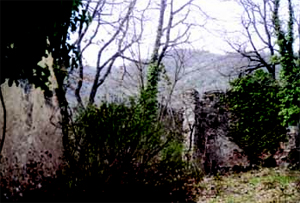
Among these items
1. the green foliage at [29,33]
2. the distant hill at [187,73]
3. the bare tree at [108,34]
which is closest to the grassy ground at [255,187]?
the distant hill at [187,73]

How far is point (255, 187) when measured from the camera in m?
4.17

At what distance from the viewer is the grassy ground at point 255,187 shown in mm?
3748

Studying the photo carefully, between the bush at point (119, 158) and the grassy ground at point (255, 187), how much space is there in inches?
21.6

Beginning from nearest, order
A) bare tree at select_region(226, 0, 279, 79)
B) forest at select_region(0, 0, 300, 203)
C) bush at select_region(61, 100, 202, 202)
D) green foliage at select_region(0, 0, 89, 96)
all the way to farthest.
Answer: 1. green foliage at select_region(0, 0, 89, 96)
2. forest at select_region(0, 0, 300, 203)
3. bush at select_region(61, 100, 202, 202)
4. bare tree at select_region(226, 0, 279, 79)

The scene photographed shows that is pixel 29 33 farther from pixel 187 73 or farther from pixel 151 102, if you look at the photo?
pixel 187 73

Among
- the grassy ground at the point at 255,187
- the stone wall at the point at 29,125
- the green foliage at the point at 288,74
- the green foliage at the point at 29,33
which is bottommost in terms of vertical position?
the grassy ground at the point at 255,187

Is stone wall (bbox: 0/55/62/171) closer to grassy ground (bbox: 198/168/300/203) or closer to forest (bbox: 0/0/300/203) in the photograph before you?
forest (bbox: 0/0/300/203)

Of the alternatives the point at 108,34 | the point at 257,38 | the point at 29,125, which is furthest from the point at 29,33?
the point at 257,38

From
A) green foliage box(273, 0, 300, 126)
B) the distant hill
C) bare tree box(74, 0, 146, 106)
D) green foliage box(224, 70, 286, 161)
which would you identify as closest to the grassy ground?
green foliage box(224, 70, 286, 161)

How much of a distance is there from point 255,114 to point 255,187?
135cm

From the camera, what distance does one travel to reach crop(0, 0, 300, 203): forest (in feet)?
9.88

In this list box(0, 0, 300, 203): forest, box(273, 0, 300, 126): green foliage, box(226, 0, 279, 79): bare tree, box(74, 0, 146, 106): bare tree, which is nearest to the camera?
box(0, 0, 300, 203): forest

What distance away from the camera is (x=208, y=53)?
5430mm

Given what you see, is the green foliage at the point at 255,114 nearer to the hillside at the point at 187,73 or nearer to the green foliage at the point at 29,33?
the hillside at the point at 187,73
